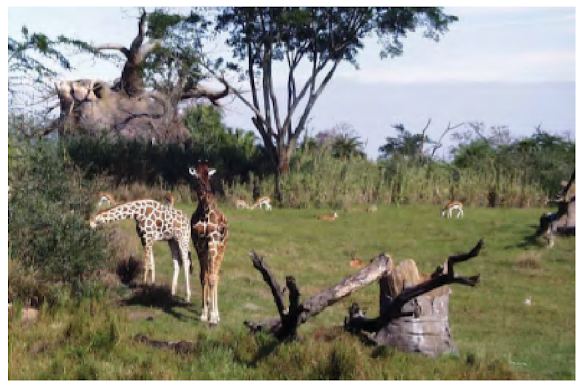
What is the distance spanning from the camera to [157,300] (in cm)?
1211

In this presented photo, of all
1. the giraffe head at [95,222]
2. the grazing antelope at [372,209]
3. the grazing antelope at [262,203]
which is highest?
the grazing antelope at [262,203]

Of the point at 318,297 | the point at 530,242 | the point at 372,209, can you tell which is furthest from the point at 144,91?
the point at 318,297

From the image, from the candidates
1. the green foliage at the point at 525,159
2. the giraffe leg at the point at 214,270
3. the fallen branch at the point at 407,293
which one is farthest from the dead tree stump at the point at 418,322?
the green foliage at the point at 525,159

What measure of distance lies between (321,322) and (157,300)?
8.55 ft

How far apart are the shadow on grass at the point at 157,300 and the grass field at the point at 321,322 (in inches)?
1.6

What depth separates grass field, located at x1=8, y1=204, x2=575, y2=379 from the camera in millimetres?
8734

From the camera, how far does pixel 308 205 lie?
24.0m

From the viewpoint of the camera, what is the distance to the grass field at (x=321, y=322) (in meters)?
8.73

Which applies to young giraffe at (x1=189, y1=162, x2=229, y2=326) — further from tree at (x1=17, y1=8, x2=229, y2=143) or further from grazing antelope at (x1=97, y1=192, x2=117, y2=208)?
tree at (x1=17, y1=8, x2=229, y2=143)

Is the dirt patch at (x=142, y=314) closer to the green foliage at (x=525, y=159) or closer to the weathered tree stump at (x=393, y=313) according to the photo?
the weathered tree stump at (x=393, y=313)

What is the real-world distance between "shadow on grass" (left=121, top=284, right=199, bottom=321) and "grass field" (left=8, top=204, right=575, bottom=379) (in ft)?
0.13

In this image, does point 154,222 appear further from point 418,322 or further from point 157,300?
point 418,322

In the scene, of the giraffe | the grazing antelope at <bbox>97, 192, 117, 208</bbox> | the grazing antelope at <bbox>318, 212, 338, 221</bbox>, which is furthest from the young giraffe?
the grazing antelope at <bbox>318, 212, 338, 221</bbox>
